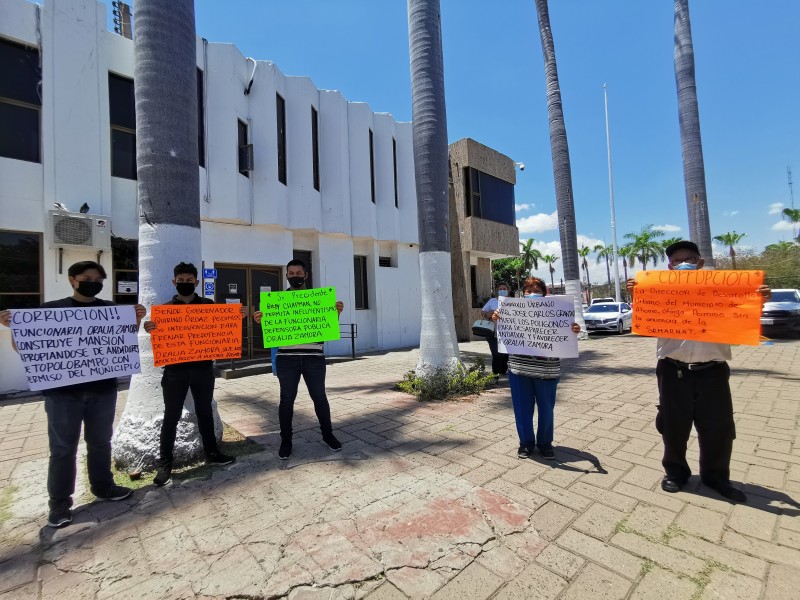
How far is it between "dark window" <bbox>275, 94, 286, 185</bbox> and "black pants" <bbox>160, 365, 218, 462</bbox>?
883 centimetres

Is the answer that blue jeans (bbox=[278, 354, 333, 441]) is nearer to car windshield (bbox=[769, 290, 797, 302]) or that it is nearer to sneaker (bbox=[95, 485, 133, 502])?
sneaker (bbox=[95, 485, 133, 502])

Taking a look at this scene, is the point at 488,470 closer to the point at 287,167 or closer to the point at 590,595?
the point at 590,595

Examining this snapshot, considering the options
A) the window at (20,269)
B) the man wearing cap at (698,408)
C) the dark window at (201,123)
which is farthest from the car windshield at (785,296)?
the window at (20,269)

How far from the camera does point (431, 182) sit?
683 cm

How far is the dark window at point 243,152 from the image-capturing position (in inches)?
408

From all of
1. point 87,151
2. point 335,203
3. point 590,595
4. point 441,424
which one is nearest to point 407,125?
point 335,203

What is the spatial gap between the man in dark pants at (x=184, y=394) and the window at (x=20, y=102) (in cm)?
706

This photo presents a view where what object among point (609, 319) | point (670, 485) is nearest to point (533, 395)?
point (670, 485)

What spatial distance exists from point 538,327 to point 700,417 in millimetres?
1363

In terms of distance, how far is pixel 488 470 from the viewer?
11.7 feet

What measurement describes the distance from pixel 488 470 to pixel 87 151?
31.6ft

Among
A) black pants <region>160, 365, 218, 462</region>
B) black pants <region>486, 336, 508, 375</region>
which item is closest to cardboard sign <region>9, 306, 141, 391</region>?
black pants <region>160, 365, 218, 462</region>

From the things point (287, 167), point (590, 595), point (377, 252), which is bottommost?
point (590, 595)

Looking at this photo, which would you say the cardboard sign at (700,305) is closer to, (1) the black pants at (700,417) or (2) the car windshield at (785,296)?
(1) the black pants at (700,417)
